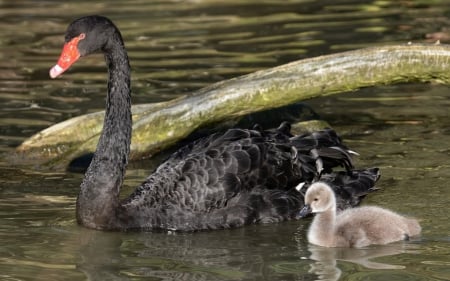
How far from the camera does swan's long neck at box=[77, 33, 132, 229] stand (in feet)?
26.2

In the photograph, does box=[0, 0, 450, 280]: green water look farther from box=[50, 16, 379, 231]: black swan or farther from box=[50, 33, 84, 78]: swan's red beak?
box=[50, 33, 84, 78]: swan's red beak

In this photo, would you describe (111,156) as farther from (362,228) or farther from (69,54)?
(362,228)

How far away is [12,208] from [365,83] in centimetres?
296

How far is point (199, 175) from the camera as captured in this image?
26.3ft

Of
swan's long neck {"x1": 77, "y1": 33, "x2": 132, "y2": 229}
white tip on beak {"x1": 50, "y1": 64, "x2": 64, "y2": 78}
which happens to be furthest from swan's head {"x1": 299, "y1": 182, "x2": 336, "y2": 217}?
white tip on beak {"x1": 50, "y1": 64, "x2": 64, "y2": 78}

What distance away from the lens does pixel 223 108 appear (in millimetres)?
9773

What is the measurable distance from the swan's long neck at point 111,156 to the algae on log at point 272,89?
4.89 ft

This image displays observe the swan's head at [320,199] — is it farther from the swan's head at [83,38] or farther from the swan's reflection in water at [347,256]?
the swan's head at [83,38]

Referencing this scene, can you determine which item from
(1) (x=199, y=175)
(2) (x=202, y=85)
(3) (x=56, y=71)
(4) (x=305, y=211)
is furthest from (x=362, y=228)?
(2) (x=202, y=85)

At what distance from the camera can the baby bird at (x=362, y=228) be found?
7.32 metres

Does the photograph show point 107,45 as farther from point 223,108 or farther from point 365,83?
point 365,83

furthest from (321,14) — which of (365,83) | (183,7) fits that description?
(365,83)

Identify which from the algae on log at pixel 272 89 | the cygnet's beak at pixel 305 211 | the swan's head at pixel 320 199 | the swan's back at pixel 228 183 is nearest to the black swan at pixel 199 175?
the swan's back at pixel 228 183

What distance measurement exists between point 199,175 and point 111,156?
65 cm
